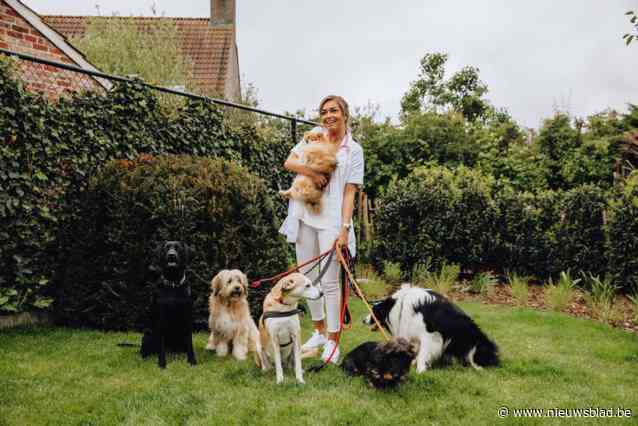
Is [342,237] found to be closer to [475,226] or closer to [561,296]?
[561,296]

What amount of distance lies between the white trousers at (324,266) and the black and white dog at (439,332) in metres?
0.33

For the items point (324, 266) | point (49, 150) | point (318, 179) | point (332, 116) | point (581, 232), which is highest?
point (332, 116)

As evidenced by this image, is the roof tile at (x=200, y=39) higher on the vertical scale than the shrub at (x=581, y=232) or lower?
higher

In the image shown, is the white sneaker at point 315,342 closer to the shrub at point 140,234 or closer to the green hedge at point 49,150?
the shrub at point 140,234

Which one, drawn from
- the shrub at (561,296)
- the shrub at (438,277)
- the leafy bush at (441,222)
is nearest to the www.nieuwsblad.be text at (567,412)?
the shrub at (561,296)

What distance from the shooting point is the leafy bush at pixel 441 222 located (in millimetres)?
8570

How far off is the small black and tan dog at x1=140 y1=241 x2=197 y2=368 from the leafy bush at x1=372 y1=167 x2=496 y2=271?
5362mm

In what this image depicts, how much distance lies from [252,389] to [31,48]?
635 centimetres

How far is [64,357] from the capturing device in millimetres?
4113

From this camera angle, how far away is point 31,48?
22.9 feet

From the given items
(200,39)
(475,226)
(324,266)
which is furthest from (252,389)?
(200,39)

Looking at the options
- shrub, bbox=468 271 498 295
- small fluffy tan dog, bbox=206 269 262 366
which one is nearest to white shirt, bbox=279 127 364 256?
small fluffy tan dog, bbox=206 269 262 366

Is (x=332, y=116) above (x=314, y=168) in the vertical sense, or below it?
above

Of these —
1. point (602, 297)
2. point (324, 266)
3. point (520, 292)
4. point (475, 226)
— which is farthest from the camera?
point (475, 226)
